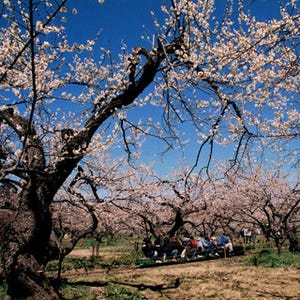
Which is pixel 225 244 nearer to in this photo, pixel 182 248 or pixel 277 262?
pixel 182 248

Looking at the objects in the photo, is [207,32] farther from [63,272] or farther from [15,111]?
[63,272]

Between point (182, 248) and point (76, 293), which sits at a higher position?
point (182, 248)

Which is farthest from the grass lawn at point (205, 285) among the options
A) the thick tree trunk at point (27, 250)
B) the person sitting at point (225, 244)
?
the person sitting at point (225, 244)

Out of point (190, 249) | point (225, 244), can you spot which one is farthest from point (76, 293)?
point (225, 244)

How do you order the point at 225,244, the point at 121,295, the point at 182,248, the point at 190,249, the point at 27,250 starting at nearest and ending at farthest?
1. the point at 27,250
2. the point at 121,295
3. the point at 182,248
4. the point at 190,249
5. the point at 225,244

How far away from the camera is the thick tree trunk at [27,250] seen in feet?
20.0

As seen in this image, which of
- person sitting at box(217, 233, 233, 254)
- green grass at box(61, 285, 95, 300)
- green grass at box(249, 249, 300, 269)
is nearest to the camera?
green grass at box(61, 285, 95, 300)

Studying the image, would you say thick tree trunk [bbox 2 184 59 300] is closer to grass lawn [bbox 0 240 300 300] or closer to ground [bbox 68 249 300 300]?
grass lawn [bbox 0 240 300 300]

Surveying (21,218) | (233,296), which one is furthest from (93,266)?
(21,218)

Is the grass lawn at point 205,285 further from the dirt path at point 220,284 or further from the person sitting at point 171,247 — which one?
the person sitting at point 171,247

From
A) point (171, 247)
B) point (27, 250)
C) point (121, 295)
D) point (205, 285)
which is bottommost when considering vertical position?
point (205, 285)

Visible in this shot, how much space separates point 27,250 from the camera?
6.24m

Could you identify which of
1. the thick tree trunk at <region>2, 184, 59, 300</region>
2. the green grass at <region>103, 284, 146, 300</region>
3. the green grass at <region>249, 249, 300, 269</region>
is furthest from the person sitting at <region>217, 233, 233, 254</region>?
the thick tree trunk at <region>2, 184, 59, 300</region>

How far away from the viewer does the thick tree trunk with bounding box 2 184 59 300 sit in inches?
240
